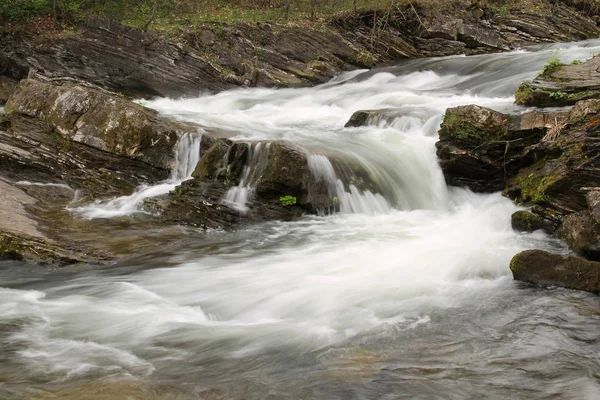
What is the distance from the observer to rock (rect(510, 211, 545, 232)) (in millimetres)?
7969

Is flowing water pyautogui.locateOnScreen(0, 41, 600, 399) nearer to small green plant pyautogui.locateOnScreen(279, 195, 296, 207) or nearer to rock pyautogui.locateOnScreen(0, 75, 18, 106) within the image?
small green plant pyautogui.locateOnScreen(279, 195, 296, 207)

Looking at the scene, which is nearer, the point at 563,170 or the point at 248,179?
the point at 563,170

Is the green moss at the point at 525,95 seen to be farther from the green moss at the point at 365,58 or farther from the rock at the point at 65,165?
the green moss at the point at 365,58

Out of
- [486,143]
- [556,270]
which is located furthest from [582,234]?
[486,143]

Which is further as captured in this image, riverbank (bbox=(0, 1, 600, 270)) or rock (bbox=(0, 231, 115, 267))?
riverbank (bbox=(0, 1, 600, 270))

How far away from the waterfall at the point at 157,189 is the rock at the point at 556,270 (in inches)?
248

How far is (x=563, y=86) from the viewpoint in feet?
32.3

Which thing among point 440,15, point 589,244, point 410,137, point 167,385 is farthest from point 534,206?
point 440,15

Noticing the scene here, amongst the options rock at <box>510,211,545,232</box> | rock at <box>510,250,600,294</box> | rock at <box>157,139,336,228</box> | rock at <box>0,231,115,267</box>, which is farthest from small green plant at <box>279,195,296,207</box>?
rock at <box>510,250,600,294</box>

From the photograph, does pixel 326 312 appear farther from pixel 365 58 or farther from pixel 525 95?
pixel 365 58

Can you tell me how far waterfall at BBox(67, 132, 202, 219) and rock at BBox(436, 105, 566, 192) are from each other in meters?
5.02

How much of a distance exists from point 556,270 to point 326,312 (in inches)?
107

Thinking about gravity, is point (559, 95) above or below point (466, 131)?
above

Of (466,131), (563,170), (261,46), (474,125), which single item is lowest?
(563,170)
